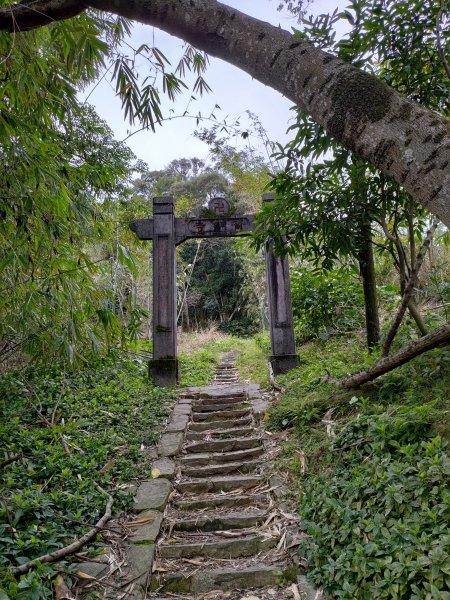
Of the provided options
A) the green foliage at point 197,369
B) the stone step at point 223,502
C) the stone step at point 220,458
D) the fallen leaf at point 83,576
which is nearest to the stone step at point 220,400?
the green foliage at point 197,369

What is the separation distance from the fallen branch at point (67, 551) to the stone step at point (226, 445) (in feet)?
5.05

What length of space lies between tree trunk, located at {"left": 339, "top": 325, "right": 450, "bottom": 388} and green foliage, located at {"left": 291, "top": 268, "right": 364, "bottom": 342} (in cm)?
389

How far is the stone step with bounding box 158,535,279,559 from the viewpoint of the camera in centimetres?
268

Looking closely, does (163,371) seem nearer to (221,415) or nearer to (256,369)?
(221,415)

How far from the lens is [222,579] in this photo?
96.0 inches

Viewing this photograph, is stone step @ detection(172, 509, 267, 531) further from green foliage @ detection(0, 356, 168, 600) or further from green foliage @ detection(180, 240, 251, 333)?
green foliage @ detection(180, 240, 251, 333)

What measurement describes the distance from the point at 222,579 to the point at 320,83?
8.41 feet

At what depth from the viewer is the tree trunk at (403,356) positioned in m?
2.87

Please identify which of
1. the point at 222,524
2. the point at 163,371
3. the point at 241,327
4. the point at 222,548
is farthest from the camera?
the point at 241,327

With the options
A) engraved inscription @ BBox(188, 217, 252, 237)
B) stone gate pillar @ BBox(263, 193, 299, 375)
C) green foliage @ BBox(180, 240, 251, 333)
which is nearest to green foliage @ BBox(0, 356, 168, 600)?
stone gate pillar @ BBox(263, 193, 299, 375)

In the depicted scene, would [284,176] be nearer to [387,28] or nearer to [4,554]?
[387,28]

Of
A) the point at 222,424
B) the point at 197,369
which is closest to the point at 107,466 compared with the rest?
the point at 222,424

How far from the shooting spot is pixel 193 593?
240 cm

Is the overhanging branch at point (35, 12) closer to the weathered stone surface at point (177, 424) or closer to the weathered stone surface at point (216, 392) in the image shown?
the weathered stone surface at point (177, 424)
